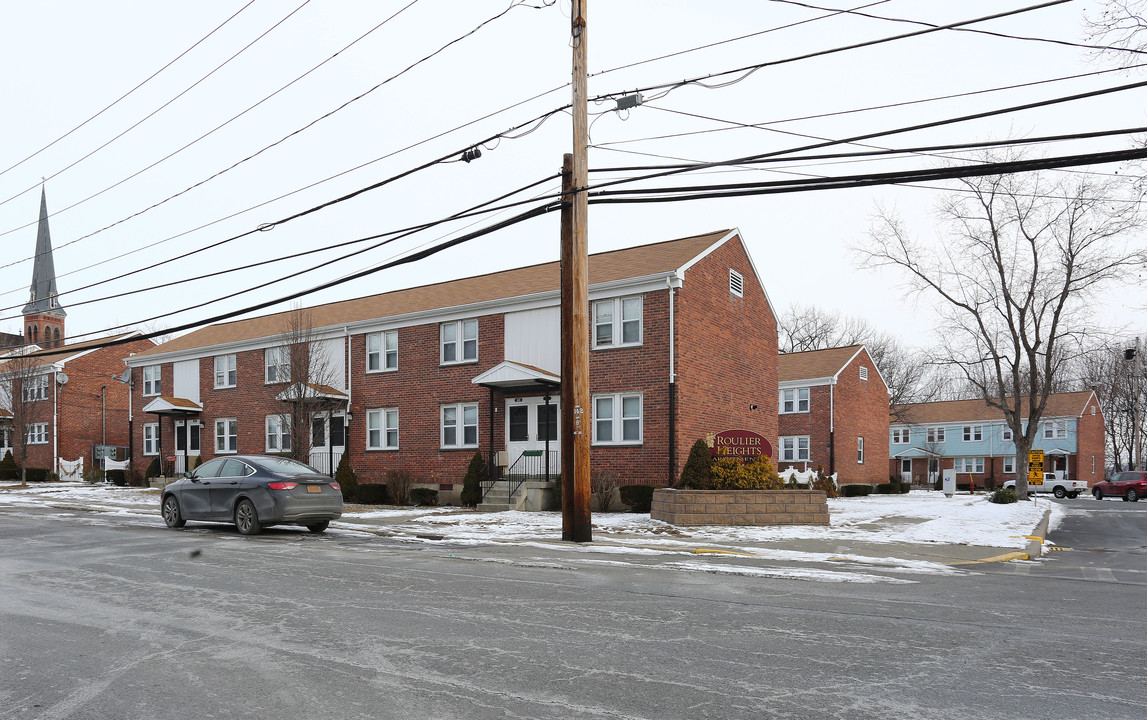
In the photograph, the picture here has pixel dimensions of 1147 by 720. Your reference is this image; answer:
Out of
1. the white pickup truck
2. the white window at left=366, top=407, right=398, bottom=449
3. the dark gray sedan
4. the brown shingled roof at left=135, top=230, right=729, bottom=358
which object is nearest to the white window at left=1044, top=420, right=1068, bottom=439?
the white pickup truck

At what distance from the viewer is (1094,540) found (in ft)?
61.0

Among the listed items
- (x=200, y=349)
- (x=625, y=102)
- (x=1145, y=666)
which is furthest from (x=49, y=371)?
(x=1145, y=666)

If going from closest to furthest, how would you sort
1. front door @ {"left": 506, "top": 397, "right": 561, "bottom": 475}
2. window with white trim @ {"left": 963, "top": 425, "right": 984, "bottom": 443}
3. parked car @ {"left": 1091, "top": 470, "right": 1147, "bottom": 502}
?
front door @ {"left": 506, "top": 397, "right": 561, "bottom": 475}, parked car @ {"left": 1091, "top": 470, "right": 1147, "bottom": 502}, window with white trim @ {"left": 963, "top": 425, "right": 984, "bottom": 443}

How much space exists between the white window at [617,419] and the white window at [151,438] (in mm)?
24124

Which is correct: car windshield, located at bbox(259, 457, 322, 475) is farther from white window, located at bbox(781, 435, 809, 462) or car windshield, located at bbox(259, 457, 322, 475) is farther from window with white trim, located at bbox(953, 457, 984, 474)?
window with white trim, located at bbox(953, 457, 984, 474)

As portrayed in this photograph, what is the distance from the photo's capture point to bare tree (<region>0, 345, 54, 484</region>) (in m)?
40.5

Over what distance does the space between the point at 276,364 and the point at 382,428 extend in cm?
582

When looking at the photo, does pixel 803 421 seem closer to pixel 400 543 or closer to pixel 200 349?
pixel 200 349

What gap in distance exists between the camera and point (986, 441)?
6638 centimetres

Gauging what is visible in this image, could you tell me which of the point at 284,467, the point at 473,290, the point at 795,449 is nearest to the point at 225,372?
the point at 473,290

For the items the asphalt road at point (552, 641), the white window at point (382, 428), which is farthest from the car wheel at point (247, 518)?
the white window at point (382, 428)

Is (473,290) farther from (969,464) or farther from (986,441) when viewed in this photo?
(969,464)

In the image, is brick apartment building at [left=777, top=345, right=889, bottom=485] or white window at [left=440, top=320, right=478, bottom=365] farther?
brick apartment building at [left=777, top=345, right=889, bottom=485]

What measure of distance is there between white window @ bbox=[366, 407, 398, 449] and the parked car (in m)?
39.5
